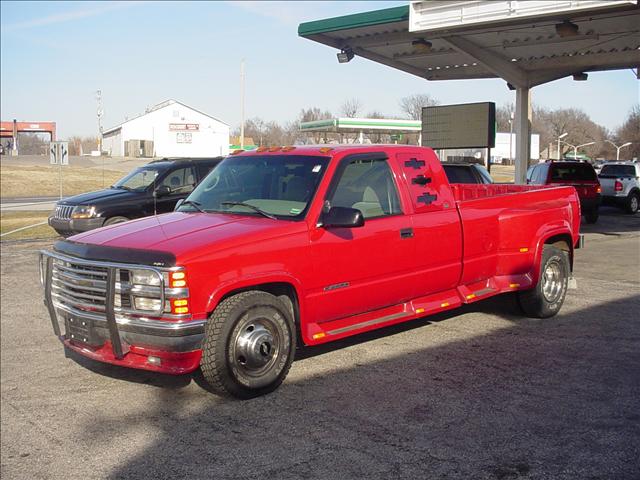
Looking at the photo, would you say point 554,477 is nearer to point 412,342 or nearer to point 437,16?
point 412,342

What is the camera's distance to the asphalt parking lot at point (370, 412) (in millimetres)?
4211

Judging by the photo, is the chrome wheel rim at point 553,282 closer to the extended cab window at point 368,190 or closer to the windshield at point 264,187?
the extended cab window at point 368,190

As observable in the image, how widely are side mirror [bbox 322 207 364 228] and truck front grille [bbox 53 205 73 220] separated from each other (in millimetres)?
9275

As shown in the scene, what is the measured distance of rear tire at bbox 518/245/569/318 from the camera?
7824 millimetres

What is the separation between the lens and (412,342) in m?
6.96

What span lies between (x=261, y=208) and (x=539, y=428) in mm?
2857

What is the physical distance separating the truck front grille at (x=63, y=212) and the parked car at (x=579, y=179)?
41.4ft

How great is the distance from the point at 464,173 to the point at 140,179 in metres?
6.64

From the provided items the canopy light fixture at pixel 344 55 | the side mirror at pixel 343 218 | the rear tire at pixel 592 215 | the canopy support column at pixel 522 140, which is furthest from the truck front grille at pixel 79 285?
the canopy support column at pixel 522 140

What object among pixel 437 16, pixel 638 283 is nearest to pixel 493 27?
pixel 437 16

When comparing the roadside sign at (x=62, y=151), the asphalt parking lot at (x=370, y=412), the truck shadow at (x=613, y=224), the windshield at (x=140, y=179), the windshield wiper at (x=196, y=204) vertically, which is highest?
the roadside sign at (x=62, y=151)

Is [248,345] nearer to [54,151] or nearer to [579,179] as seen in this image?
[579,179]

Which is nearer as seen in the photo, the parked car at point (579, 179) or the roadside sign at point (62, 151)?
Answer: the parked car at point (579, 179)

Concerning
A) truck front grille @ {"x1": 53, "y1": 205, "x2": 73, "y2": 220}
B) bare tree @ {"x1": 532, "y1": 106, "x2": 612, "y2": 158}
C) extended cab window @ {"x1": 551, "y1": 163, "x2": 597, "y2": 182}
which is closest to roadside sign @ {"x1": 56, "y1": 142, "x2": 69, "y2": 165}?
truck front grille @ {"x1": 53, "y1": 205, "x2": 73, "y2": 220}
